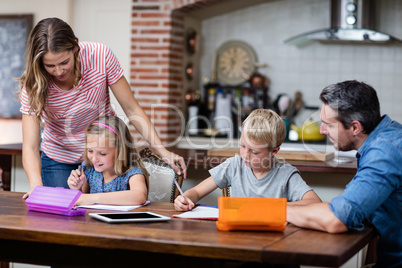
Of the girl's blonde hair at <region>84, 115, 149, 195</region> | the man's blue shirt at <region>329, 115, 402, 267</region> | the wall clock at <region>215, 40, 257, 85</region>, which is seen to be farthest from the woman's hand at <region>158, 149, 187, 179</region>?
the wall clock at <region>215, 40, 257, 85</region>

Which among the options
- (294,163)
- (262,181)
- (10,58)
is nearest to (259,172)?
(262,181)

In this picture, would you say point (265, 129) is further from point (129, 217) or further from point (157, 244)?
point (157, 244)

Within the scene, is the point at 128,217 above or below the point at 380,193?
below

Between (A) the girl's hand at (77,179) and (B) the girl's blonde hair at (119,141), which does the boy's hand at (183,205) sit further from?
(A) the girl's hand at (77,179)

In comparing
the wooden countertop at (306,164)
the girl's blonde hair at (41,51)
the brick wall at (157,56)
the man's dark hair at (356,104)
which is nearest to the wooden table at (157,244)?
the man's dark hair at (356,104)

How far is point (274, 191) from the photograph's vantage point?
2.24 meters

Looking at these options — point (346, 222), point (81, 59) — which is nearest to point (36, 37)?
point (81, 59)

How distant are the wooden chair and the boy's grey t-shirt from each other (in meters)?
0.29

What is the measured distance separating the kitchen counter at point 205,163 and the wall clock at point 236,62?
2.13 metres

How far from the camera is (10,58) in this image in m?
5.68

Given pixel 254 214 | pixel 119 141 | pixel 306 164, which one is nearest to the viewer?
pixel 254 214

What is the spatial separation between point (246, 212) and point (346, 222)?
0.30 meters

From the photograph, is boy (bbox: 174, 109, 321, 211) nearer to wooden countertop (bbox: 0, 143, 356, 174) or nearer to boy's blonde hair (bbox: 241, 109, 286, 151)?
boy's blonde hair (bbox: 241, 109, 286, 151)

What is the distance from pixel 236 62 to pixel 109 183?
3444 millimetres
